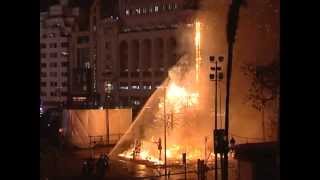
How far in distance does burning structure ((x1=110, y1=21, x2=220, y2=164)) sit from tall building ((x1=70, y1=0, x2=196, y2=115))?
2.75 ft

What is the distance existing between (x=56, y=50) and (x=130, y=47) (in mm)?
4621

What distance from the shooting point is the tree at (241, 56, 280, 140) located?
716 centimetres

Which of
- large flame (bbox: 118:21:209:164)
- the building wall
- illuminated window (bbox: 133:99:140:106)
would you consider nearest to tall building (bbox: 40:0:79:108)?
illuminated window (bbox: 133:99:140:106)

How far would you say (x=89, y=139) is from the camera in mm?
8422

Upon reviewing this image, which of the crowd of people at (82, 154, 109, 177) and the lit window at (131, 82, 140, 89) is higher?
the lit window at (131, 82, 140, 89)

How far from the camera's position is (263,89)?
7586 millimetres

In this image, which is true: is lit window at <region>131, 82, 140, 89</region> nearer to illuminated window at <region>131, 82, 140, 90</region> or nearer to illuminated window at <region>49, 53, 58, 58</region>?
illuminated window at <region>131, 82, 140, 90</region>

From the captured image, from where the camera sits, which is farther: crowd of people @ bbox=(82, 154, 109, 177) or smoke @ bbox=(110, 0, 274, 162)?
smoke @ bbox=(110, 0, 274, 162)

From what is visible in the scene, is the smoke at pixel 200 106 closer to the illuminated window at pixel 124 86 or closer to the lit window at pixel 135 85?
the lit window at pixel 135 85

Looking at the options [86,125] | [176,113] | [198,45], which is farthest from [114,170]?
[198,45]

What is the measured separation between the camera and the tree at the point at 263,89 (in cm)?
716
